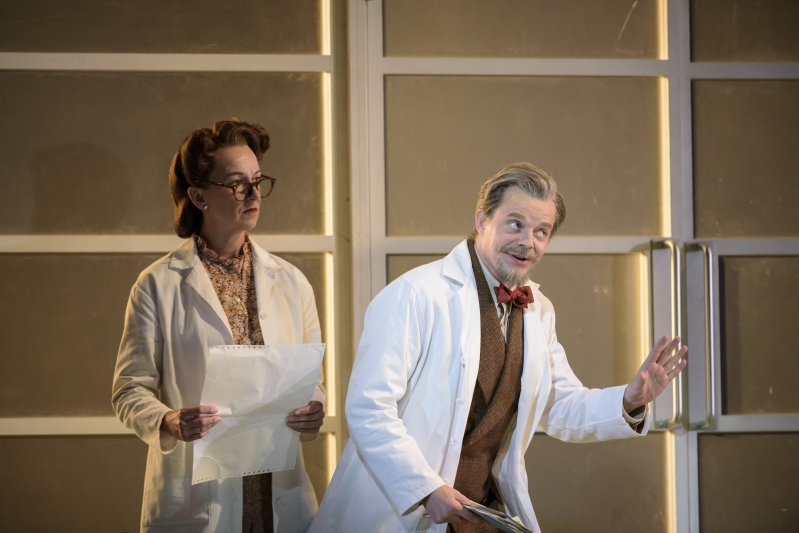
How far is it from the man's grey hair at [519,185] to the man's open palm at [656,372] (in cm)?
54

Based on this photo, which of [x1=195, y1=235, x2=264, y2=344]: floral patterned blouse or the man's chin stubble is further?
[x1=195, y1=235, x2=264, y2=344]: floral patterned blouse

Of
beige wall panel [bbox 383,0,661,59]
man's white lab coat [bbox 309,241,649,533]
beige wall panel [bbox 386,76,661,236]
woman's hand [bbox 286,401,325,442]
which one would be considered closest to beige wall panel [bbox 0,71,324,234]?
beige wall panel [bbox 386,76,661,236]

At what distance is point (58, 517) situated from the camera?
2.73 meters

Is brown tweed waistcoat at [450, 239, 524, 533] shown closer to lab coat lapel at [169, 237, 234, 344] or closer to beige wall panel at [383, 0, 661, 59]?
lab coat lapel at [169, 237, 234, 344]

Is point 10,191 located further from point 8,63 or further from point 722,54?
point 722,54

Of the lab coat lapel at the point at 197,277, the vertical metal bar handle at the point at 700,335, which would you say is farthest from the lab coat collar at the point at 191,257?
the vertical metal bar handle at the point at 700,335

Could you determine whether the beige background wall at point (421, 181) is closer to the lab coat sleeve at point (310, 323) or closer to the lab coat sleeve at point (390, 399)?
the lab coat sleeve at point (310, 323)

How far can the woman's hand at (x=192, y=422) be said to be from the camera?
2.12 m

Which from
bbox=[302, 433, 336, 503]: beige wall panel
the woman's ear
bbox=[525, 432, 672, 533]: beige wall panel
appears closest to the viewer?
the woman's ear

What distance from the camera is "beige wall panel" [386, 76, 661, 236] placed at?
2887mm

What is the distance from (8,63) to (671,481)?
3164 mm

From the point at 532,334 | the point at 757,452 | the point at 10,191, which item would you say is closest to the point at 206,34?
the point at 10,191

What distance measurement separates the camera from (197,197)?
2.39 m

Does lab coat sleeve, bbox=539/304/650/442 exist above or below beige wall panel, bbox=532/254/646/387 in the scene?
below
